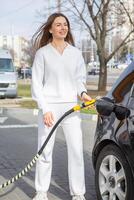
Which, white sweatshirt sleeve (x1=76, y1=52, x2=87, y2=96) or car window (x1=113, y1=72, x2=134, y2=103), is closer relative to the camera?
car window (x1=113, y1=72, x2=134, y2=103)

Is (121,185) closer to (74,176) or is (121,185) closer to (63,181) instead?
(74,176)

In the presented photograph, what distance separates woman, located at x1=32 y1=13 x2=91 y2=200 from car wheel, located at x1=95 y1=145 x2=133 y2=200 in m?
0.27

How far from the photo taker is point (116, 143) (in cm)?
428

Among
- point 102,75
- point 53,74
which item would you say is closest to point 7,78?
point 102,75

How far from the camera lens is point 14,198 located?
5.20m

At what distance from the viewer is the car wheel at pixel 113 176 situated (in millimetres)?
4070

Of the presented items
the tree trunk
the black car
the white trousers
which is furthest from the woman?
the tree trunk

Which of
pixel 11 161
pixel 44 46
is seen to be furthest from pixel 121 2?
pixel 44 46

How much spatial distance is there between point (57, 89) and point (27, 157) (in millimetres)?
3271

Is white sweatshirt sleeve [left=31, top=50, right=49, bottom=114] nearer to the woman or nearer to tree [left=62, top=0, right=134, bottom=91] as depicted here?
the woman

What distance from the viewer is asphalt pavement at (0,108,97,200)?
17.8ft

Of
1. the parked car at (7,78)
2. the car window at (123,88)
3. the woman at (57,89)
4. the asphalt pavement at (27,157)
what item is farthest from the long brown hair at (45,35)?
the parked car at (7,78)

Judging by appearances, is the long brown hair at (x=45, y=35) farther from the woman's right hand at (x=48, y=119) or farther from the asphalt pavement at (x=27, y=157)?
the asphalt pavement at (x=27, y=157)

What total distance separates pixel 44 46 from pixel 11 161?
10.0 ft
